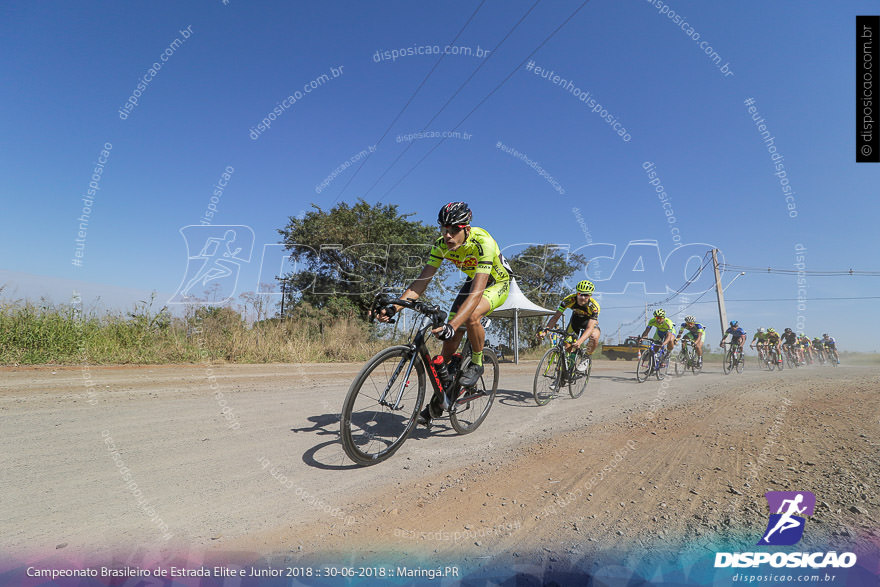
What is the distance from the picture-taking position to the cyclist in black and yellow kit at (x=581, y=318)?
667cm

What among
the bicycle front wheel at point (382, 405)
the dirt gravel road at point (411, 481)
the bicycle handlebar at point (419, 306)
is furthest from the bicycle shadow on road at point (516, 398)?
the bicycle handlebar at point (419, 306)

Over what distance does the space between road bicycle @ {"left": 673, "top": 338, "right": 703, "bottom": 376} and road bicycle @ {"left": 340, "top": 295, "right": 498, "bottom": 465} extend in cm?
1193

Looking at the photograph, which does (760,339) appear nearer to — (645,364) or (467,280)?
(645,364)

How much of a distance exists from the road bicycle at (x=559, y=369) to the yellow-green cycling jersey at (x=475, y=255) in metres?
2.75

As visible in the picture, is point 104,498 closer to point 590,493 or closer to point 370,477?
point 370,477

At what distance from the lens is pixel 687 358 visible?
13.1m

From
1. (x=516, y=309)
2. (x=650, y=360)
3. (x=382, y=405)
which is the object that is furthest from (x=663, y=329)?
(x=382, y=405)

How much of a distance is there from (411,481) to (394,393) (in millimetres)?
768

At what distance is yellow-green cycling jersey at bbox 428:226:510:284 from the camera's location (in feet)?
12.3

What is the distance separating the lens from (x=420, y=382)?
11.2 ft

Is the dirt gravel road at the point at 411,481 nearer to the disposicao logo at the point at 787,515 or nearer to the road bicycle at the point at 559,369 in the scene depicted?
the disposicao logo at the point at 787,515

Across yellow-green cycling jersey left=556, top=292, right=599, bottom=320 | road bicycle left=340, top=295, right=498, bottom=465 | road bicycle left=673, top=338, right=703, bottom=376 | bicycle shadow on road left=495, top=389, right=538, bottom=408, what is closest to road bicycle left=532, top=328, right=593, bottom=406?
bicycle shadow on road left=495, top=389, right=538, bottom=408

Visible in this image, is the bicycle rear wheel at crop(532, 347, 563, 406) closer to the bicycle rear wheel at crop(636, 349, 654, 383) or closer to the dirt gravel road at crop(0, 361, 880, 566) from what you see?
the dirt gravel road at crop(0, 361, 880, 566)

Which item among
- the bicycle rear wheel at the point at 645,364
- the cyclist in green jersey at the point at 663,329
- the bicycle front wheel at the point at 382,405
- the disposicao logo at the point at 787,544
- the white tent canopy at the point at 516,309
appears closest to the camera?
the disposicao logo at the point at 787,544
